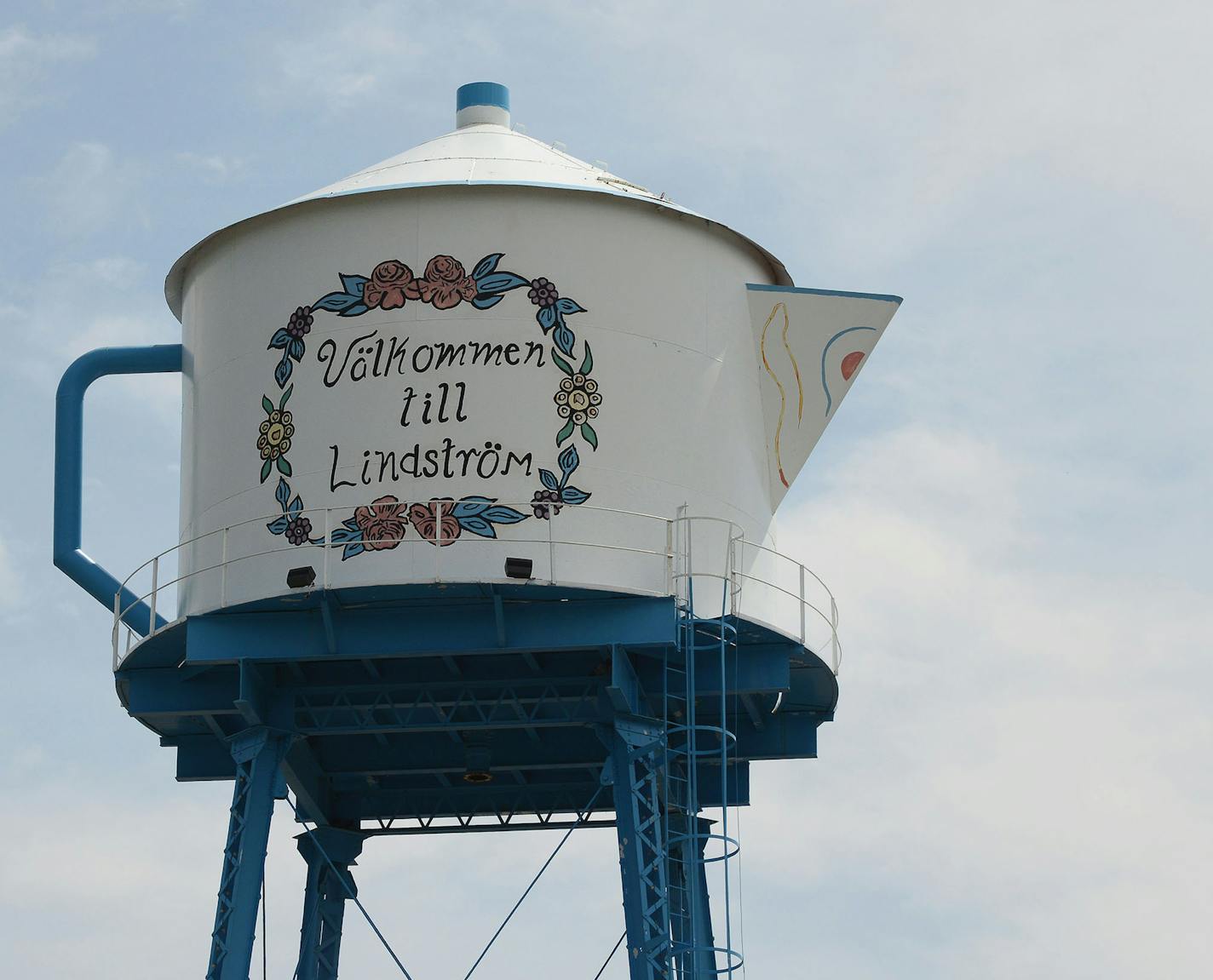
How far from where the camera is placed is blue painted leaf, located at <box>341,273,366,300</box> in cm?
2908

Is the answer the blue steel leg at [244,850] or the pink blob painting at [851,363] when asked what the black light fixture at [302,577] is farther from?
the pink blob painting at [851,363]

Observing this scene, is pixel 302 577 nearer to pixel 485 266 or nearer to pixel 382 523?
pixel 382 523

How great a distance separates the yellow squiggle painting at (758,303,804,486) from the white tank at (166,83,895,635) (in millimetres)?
99

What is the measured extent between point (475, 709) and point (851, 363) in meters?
5.63

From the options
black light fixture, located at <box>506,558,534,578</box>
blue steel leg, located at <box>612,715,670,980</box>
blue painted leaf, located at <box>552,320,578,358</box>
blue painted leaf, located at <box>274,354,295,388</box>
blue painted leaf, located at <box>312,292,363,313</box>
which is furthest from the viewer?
blue painted leaf, located at <box>274,354,295,388</box>

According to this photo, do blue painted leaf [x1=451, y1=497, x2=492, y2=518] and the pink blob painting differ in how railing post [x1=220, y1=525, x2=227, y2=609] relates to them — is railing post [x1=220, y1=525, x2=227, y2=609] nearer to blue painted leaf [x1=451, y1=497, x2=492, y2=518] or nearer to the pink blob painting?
blue painted leaf [x1=451, y1=497, x2=492, y2=518]

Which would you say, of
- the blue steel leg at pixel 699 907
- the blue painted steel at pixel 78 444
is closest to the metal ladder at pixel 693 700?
the blue steel leg at pixel 699 907

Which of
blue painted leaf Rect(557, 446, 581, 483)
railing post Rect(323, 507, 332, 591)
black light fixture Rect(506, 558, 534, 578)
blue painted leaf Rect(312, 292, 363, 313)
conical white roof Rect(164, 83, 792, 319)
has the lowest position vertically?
black light fixture Rect(506, 558, 534, 578)

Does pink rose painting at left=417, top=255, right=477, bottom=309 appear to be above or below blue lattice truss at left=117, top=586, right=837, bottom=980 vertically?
above

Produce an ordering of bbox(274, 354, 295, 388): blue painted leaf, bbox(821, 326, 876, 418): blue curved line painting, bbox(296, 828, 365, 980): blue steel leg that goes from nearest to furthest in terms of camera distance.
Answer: bbox(274, 354, 295, 388): blue painted leaf
bbox(821, 326, 876, 418): blue curved line painting
bbox(296, 828, 365, 980): blue steel leg

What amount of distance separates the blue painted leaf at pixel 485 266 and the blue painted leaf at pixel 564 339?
939 millimetres

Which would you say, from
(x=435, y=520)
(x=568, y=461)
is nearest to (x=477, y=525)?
(x=435, y=520)

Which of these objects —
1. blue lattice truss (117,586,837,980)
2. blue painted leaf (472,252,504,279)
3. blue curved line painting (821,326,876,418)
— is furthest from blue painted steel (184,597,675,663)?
blue curved line painting (821,326,876,418)

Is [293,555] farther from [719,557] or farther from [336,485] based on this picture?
[719,557]
